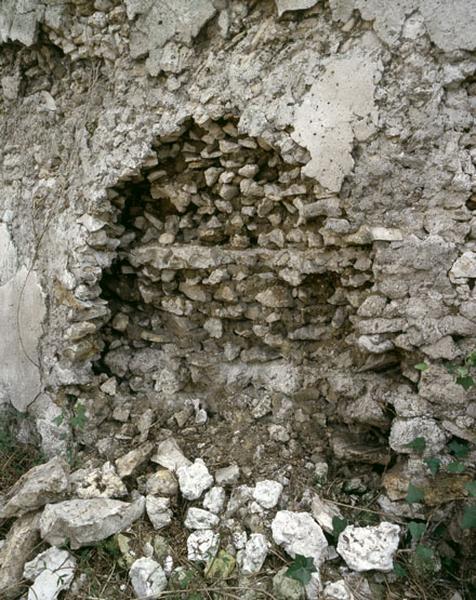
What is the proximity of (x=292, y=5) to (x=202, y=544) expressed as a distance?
7.37 feet

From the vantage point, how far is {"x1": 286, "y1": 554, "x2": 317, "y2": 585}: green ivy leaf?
1971 mm

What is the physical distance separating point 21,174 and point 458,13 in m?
2.37

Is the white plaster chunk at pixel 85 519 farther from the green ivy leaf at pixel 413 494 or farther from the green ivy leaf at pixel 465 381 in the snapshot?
the green ivy leaf at pixel 465 381

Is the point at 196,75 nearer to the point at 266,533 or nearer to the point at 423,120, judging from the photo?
the point at 423,120

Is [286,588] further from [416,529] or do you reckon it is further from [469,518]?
[469,518]

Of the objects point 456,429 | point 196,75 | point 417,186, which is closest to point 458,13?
point 417,186

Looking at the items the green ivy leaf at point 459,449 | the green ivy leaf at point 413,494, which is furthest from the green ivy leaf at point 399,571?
the green ivy leaf at point 459,449

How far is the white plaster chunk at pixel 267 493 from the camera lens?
2.33 m

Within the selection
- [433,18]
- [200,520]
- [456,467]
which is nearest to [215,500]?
[200,520]

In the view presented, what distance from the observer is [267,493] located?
2352 mm

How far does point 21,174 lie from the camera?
10.5 ft

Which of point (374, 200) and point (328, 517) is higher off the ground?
point (374, 200)

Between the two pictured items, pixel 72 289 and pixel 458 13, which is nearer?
pixel 458 13

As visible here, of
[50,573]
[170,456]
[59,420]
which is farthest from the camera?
[59,420]
